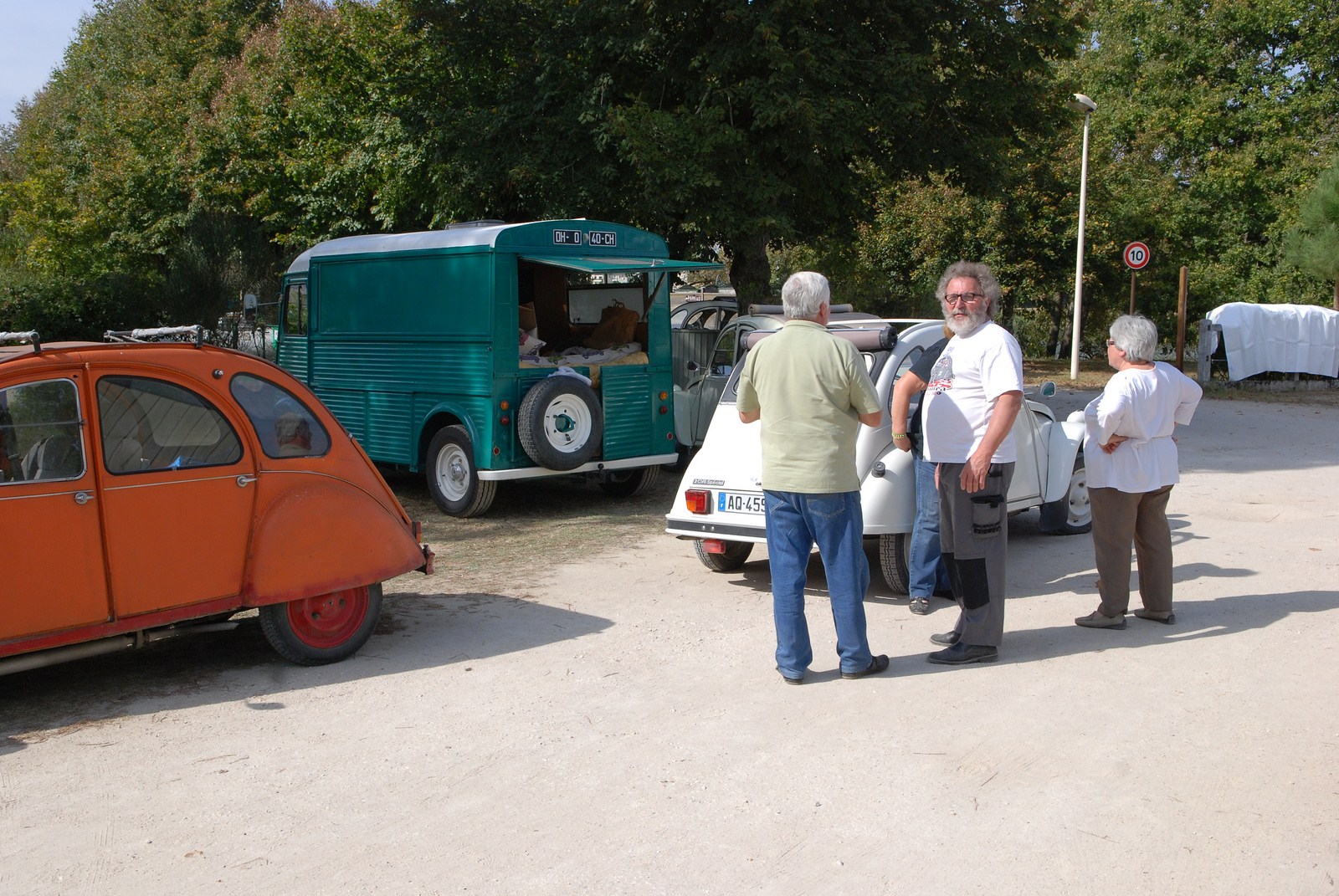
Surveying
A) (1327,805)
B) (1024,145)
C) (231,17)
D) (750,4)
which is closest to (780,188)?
(750,4)

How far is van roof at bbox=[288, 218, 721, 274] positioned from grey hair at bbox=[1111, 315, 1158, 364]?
506 centimetres

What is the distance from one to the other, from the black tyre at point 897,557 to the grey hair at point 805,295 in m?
2.16

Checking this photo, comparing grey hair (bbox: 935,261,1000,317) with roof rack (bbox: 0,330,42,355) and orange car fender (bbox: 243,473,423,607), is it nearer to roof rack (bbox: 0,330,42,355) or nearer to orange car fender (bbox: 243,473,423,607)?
orange car fender (bbox: 243,473,423,607)

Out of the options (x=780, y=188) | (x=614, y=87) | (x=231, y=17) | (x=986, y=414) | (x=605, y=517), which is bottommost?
(x=605, y=517)

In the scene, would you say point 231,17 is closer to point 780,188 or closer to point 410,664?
point 780,188

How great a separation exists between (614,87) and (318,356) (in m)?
5.38

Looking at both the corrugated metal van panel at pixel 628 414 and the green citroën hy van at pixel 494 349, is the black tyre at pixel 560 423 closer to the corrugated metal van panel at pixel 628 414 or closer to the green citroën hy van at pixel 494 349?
the green citroën hy van at pixel 494 349

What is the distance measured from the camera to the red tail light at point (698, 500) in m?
7.66

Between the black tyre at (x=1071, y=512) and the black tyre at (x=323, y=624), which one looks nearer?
the black tyre at (x=323, y=624)

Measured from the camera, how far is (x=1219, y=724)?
509 centimetres

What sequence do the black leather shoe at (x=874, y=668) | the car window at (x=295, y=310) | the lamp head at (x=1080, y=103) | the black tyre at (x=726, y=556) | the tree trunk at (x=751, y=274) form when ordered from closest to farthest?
the black leather shoe at (x=874, y=668)
the black tyre at (x=726, y=556)
the car window at (x=295, y=310)
the tree trunk at (x=751, y=274)
the lamp head at (x=1080, y=103)

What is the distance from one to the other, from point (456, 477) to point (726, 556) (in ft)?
12.1

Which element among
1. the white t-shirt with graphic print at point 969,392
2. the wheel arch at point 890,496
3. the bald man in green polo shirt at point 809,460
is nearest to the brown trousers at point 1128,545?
the white t-shirt with graphic print at point 969,392

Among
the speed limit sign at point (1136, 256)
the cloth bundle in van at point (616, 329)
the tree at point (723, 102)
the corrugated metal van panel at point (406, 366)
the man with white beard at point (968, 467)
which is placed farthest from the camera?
the speed limit sign at point (1136, 256)
